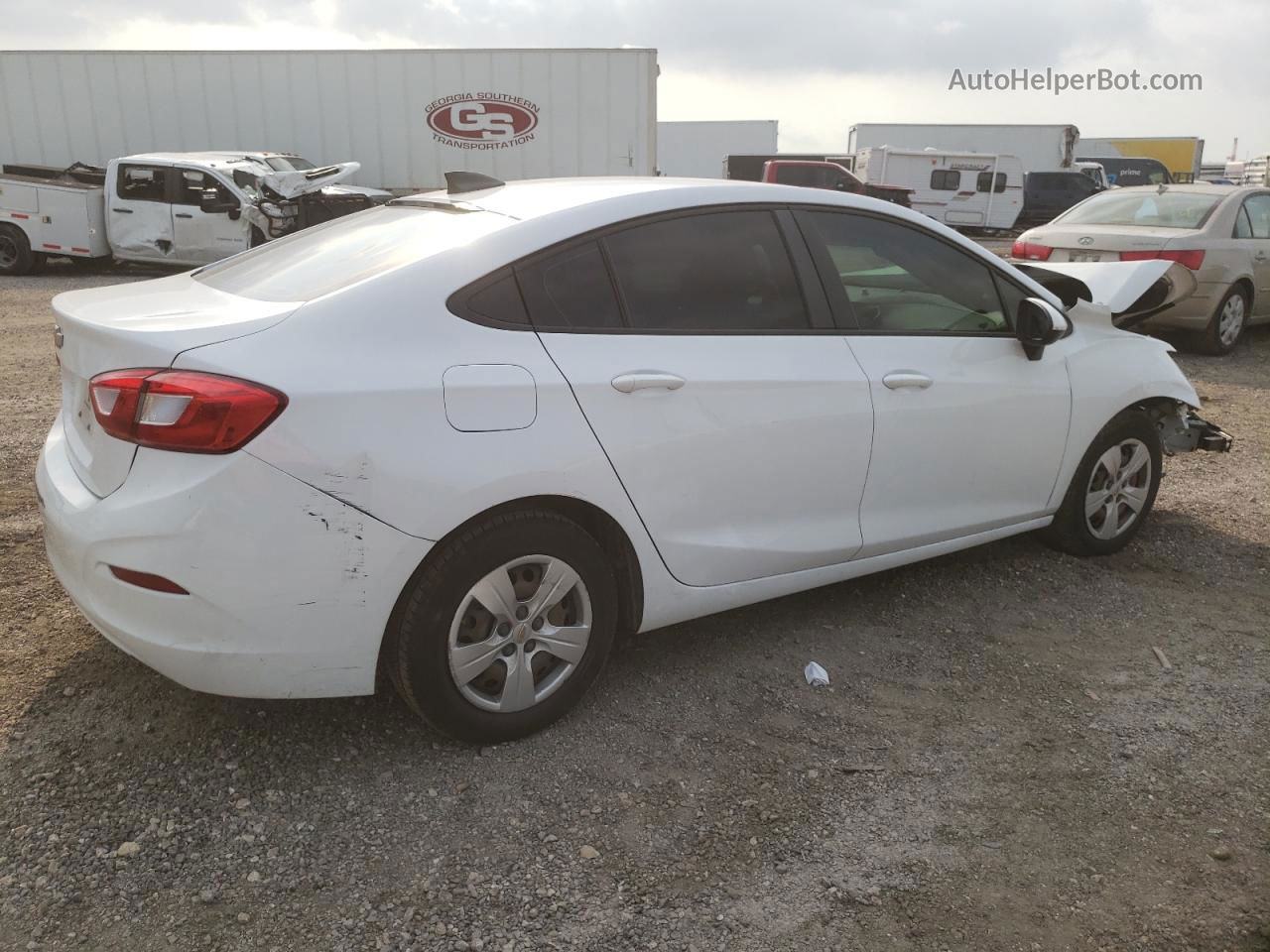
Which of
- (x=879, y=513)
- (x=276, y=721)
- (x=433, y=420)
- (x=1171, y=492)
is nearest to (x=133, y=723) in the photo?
(x=276, y=721)

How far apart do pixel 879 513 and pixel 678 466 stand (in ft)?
2.94

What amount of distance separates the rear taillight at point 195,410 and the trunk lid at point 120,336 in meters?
0.06

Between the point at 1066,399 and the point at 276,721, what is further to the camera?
the point at 1066,399

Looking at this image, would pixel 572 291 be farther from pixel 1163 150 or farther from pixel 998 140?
pixel 1163 150

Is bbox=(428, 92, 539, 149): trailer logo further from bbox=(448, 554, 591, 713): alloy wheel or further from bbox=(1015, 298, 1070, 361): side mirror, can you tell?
bbox=(448, 554, 591, 713): alloy wheel

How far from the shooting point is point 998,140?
32.4 metres

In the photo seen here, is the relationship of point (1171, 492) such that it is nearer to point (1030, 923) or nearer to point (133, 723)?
point (1030, 923)

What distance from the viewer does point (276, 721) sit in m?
2.96

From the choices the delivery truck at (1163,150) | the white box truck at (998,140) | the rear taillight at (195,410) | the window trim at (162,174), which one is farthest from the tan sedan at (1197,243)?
the delivery truck at (1163,150)

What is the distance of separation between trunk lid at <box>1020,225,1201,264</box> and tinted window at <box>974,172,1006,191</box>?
19.7 metres

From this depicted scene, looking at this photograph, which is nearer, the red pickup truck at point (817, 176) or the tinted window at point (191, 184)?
the tinted window at point (191, 184)

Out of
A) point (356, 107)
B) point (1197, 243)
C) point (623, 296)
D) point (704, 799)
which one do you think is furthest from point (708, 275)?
point (356, 107)

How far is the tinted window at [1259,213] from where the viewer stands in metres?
9.33

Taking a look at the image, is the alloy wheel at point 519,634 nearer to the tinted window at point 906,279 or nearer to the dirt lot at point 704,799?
the dirt lot at point 704,799
